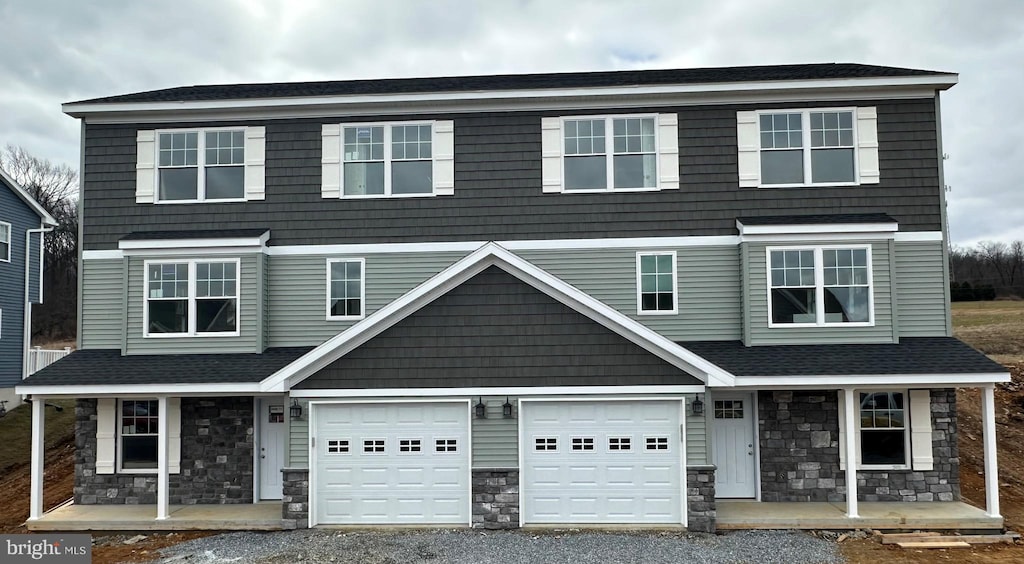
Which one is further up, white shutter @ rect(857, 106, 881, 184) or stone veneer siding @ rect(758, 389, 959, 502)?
white shutter @ rect(857, 106, 881, 184)

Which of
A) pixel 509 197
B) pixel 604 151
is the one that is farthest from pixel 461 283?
pixel 604 151

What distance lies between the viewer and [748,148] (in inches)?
497

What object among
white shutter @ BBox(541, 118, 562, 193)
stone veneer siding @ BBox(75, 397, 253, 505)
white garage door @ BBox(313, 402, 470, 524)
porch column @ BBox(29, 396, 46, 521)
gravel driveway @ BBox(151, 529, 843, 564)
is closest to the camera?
gravel driveway @ BBox(151, 529, 843, 564)

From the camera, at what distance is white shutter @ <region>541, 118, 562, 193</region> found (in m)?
12.8

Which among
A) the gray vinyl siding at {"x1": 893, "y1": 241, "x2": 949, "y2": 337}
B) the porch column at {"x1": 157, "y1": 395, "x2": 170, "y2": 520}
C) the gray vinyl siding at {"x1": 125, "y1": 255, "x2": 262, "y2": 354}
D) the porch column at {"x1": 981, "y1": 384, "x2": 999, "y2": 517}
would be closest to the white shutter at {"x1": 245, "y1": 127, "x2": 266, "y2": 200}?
the gray vinyl siding at {"x1": 125, "y1": 255, "x2": 262, "y2": 354}

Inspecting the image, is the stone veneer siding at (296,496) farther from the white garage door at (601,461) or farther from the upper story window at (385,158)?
the upper story window at (385,158)

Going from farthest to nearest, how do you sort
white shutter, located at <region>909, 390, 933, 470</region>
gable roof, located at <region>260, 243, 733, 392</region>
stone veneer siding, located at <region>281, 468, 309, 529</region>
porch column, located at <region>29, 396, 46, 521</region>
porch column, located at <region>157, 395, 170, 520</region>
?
white shutter, located at <region>909, 390, 933, 470</region> < porch column, located at <region>29, 396, 46, 521</region> < porch column, located at <region>157, 395, 170, 520</region> < stone veneer siding, located at <region>281, 468, 309, 529</region> < gable roof, located at <region>260, 243, 733, 392</region>

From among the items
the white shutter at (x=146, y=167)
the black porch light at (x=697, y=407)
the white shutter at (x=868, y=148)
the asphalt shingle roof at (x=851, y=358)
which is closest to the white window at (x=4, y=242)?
the white shutter at (x=146, y=167)

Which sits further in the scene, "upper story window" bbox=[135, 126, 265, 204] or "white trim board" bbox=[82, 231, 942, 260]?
"upper story window" bbox=[135, 126, 265, 204]

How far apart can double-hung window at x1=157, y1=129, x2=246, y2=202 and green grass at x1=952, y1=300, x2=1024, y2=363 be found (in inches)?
858

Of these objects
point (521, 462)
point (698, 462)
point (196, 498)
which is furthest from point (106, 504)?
point (698, 462)

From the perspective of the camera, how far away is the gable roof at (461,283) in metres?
10.7

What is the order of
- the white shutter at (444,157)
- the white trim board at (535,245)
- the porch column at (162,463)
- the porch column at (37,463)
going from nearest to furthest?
the porch column at (162,463)
the porch column at (37,463)
the white trim board at (535,245)
the white shutter at (444,157)

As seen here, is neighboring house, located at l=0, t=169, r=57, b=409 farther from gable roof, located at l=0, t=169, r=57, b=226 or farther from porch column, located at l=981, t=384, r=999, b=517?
porch column, located at l=981, t=384, r=999, b=517
